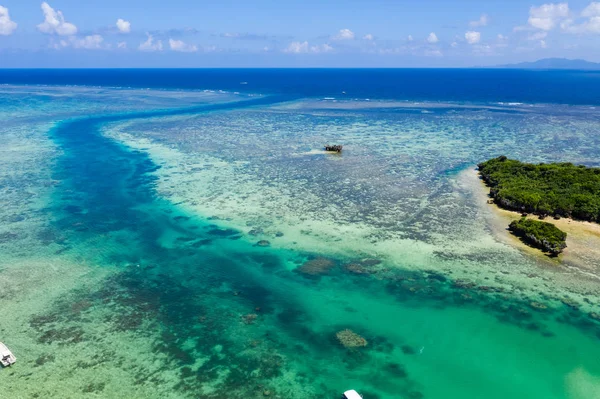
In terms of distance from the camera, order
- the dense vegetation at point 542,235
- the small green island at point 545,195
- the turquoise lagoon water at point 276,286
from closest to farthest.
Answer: the turquoise lagoon water at point 276,286 < the dense vegetation at point 542,235 < the small green island at point 545,195

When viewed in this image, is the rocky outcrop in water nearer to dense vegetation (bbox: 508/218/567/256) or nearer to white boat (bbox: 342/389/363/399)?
white boat (bbox: 342/389/363/399)

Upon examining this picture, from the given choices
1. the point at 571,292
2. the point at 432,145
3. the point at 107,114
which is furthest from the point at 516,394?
the point at 107,114

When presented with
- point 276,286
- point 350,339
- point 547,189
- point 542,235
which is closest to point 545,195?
point 547,189

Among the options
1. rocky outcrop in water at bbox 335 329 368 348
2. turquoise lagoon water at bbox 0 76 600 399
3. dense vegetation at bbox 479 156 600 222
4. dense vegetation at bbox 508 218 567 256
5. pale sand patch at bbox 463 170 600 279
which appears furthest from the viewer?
dense vegetation at bbox 479 156 600 222

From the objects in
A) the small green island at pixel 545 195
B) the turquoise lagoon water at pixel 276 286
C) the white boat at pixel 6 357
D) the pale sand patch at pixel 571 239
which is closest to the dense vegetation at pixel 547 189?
the small green island at pixel 545 195

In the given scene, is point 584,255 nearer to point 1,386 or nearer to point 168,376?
point 168,376

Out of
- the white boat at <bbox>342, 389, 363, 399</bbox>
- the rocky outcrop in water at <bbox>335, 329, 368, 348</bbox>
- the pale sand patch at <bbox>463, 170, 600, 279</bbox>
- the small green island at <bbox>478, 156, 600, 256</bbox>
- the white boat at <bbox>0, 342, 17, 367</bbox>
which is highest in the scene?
the small green island at <bbox>478, 156, 600, 256</bbox>

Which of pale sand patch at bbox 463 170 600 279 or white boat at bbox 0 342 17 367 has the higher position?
pale sand patch at bbox 463 170 600 279

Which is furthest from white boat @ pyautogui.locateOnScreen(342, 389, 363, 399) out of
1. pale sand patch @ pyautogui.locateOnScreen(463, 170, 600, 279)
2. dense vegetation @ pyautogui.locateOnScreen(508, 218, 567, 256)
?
dense vegetation @ pyautogui.locateOnScreen(508, 218, 567, 256)

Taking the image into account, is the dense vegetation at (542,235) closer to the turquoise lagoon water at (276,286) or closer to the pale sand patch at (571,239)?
the pale sand patch at (571,239)
